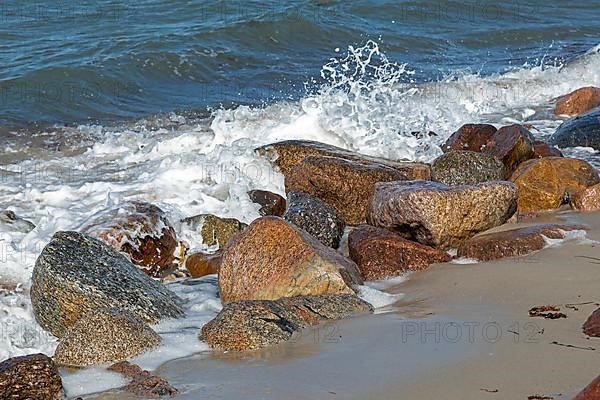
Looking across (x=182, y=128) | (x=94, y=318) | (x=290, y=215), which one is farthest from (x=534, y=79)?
(x=94, y=318)

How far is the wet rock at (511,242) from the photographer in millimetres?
5816

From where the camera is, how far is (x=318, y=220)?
22.5ft

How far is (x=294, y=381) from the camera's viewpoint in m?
3.99

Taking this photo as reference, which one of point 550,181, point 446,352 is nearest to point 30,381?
point 446,352

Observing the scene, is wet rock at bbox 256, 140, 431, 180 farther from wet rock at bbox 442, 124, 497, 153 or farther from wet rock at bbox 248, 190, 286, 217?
wet rock at bbox 442, 124, 497, 153

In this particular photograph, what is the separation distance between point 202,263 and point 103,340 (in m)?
2.12

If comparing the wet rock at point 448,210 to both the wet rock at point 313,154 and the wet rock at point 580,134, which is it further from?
the wet rock at point 580,134

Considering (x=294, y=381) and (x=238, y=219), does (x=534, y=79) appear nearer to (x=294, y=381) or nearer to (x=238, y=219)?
(x=238, y=219)

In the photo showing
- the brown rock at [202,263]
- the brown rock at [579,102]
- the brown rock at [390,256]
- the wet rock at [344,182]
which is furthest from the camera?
the brown rock at [579,102]

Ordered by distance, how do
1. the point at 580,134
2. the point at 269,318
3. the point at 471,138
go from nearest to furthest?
1. the point at 269,318
2. the point at 471,138
3. the point at 580,134

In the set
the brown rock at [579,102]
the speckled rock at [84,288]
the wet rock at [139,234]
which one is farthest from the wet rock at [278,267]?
the brown rock at [579,102]

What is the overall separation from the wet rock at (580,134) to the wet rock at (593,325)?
5386 mm

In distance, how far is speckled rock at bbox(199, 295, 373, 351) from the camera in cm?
466

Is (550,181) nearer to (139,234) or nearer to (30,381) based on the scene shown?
(139,234)
